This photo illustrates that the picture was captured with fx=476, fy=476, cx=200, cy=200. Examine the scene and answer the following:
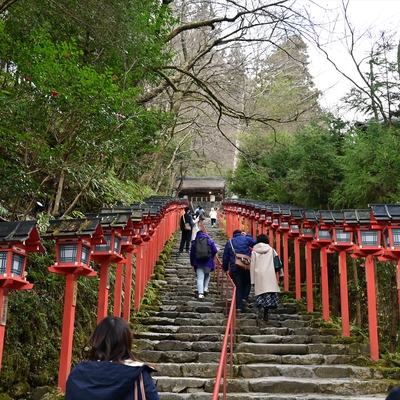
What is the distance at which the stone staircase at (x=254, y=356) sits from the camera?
21.6 ft

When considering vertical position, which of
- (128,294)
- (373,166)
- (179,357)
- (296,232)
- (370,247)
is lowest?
(179,357)

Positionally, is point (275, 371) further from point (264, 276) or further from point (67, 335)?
point (67, 335)

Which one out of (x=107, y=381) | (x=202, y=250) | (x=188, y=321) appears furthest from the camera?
(x=202, y=250)

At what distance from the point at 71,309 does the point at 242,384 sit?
2.60 meters

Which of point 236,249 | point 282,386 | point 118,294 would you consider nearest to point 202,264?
point 236,249

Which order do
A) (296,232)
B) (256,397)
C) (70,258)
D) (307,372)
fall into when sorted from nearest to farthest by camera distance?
(70,258)
(256,397)
(307,372)
(296,232)

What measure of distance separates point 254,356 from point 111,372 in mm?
5414

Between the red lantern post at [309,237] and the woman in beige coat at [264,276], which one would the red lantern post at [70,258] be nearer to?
the woman in beige coat at [264,276]

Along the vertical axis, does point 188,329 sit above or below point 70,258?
below

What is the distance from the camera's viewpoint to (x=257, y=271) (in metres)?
9.19

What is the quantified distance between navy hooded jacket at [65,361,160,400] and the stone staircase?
12.6 ft

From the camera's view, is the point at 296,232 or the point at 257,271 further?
the point at 296,232

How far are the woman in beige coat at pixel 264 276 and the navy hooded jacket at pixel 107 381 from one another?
655 cm

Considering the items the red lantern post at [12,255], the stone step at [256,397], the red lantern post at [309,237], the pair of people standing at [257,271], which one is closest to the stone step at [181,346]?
the pair of people standing at [257,271]
